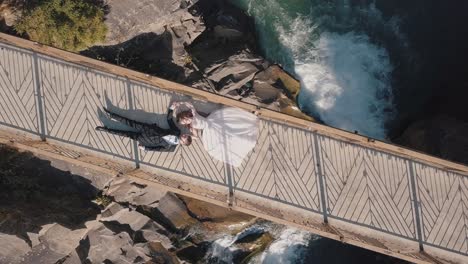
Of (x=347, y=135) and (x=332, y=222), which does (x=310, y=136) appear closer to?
(x=347, y=135)

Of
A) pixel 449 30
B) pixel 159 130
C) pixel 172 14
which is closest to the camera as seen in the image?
pixel 159 130

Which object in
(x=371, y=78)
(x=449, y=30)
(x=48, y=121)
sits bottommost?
(x=48, y=121)

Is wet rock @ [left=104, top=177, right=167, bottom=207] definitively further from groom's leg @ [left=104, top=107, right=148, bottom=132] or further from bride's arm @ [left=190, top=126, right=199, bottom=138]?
bride's arm @ [left=190, top=126, right=199, bottom=138]

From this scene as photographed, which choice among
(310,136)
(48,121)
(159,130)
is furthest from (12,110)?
(310,136)

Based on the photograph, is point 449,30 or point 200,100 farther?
point 449,30

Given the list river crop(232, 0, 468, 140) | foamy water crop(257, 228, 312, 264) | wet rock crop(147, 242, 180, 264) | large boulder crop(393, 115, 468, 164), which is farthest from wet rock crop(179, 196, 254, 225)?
large boulder crop(393, 115, 468, 164)

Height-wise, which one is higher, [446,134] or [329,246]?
[446,134]
